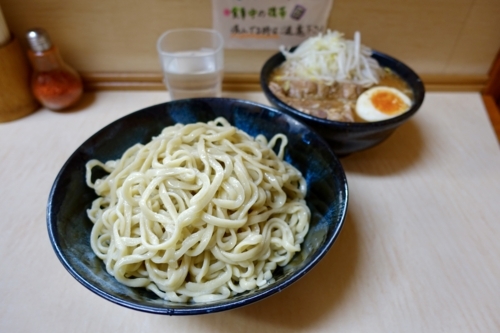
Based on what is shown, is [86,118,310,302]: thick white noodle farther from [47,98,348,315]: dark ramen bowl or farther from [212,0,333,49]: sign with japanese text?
[212,0,333,49]: sign with japanese text

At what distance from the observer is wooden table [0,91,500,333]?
37.7 inches

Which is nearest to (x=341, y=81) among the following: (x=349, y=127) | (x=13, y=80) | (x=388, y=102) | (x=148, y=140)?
(x=388, y=102)

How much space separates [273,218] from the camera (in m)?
1.05

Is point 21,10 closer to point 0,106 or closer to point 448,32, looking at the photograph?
point 0,106

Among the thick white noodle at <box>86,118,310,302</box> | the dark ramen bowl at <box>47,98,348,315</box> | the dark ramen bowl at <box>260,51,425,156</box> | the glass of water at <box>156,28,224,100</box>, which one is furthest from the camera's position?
the glass of water at <box>156,28,224,100</box>

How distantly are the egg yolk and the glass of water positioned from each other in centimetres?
67

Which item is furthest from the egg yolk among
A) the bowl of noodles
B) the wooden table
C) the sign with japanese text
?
the sign with japanese text

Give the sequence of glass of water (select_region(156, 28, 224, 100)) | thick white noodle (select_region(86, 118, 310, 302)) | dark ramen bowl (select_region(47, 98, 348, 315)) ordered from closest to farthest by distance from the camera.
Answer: dark ramen bowl (select_region(47, 98, 348, 315))
thick white noodle (select_region(86, 118, 310, 302))
glass of water (select_region(156, 28, 224, 100))

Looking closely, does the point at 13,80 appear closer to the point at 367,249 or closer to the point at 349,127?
the point at 349,127

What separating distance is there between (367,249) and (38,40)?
143 cm

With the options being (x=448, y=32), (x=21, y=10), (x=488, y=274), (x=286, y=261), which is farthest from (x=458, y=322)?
(x=21, y=10)

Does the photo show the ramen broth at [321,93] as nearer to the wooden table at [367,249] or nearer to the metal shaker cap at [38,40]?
the wooden table at [367,249]

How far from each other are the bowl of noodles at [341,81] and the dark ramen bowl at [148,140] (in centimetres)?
22

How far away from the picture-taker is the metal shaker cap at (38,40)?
1332mm
